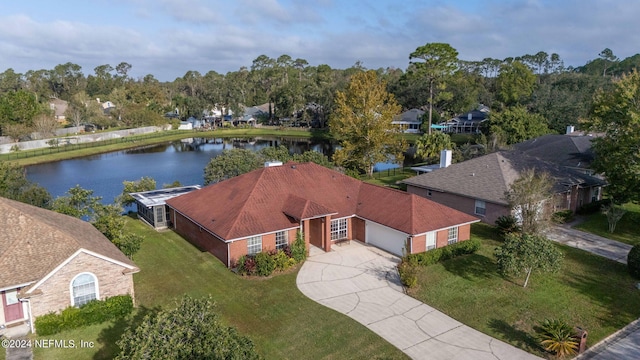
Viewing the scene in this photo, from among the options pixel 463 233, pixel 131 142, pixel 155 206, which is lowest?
pixel 463 233

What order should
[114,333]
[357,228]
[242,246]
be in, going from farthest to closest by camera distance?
[357,228], [242,246], [114,333]

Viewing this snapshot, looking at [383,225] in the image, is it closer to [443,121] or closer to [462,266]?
[462,266]

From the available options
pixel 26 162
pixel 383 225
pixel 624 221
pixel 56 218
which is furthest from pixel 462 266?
pixel 26 162

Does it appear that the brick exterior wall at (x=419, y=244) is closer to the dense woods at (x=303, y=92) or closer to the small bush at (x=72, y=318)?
the small bush at (x=72, y=318)

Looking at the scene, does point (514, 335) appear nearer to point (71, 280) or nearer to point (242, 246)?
point (242, 246)

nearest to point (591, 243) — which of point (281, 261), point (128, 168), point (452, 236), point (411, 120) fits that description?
point (452, 236)

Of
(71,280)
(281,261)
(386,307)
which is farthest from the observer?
(281,261)
